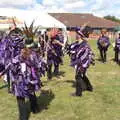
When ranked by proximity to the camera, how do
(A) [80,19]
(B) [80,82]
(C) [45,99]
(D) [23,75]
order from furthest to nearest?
(A) [80,19]
(B) [80,82]
(C) [45,99]
(D) [23,75]

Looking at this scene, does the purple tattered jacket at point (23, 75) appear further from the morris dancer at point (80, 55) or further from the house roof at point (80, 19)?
the house roof at point (80, 19)

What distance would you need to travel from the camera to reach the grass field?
9.45 meters

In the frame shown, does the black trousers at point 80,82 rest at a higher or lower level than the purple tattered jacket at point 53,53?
lower

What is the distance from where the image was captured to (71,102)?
1063 cm

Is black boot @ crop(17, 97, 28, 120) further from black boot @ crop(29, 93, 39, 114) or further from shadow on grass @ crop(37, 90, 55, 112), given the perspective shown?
shadow on grass @ crop(37, 90, 55, 112)

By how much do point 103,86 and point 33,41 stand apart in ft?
16.4

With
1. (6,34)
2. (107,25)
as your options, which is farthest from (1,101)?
(107,25)

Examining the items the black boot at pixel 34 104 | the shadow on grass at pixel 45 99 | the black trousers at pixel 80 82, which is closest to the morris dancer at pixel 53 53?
the shadow on grass at pixel 45 99

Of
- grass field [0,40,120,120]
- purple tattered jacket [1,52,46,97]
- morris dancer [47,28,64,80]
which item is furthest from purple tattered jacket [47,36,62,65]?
purple tattered jacket [1,52,46,97]

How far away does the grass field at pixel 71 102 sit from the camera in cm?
945

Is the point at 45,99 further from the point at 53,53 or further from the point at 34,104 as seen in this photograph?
the point at 53,53

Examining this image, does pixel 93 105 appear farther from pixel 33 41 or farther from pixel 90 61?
pixel 33 41

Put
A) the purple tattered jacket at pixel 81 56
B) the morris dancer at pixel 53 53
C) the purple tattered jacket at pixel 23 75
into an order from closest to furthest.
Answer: the purple tattered jacket at pixel 23 75 < the purple tattered jacket at pixel 81 56 < the morris dancer at pixel 53 53

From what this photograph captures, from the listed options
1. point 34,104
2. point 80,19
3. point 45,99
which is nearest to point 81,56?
point 45,99
